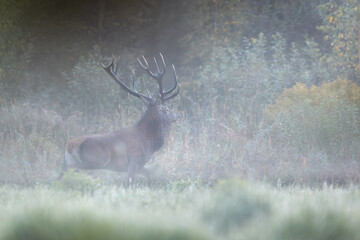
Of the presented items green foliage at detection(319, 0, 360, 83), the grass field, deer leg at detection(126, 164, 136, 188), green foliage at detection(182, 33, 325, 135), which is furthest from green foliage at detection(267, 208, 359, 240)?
green foliage at detection(319, 0, 360, 83)

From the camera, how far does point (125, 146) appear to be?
9.04m

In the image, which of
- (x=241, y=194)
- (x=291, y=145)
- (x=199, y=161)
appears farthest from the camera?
(x=291, y=145)

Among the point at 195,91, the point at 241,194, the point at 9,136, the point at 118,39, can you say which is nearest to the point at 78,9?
the point at 118,39

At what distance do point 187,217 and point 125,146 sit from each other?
4867 millimetres

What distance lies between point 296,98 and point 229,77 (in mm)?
2881

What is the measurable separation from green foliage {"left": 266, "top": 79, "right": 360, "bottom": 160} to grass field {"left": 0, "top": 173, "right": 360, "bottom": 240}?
4.87m

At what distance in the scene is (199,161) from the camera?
9.98 m

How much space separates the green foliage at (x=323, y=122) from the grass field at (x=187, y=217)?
487 cm

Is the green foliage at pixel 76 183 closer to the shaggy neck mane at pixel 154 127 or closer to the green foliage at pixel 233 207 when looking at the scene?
the green foliage at pixel 233 207

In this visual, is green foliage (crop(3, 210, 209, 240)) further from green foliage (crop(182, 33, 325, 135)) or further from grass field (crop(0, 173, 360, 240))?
green foliage (crop(182, 33, 325, 135))

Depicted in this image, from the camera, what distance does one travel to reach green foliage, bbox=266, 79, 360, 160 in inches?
410

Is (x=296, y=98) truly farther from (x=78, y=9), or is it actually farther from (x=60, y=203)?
(x=78, y=9)

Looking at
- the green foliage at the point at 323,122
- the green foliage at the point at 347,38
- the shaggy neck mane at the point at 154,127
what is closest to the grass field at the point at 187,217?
the shaggy neck mane at the point at 154,127

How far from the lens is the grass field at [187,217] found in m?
3.86
